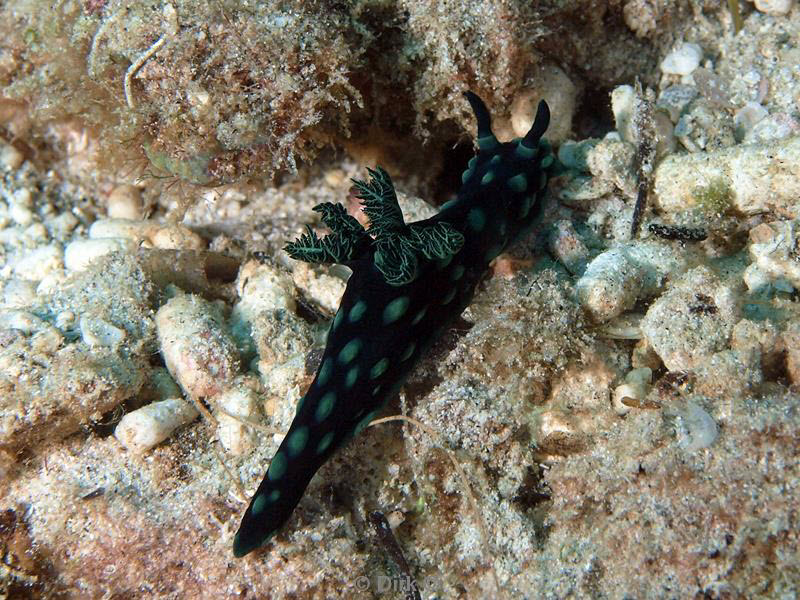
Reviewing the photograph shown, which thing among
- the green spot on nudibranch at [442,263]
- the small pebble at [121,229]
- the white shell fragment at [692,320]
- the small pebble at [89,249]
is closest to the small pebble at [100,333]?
the small pebble at [89,249]

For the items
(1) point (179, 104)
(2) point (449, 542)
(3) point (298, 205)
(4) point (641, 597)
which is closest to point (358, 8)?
(1) point (179, 104)

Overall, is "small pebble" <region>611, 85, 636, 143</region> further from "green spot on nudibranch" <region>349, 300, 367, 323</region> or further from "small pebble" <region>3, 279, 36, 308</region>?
"small pebble" <region>3, 279, 36, 308</region>

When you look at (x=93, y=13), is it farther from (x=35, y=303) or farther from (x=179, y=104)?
(x=35, y=303)

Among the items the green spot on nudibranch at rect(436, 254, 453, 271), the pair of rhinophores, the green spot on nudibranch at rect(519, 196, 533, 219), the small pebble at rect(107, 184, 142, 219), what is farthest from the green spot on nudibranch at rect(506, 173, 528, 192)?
the small pebble at rect(107, 184, 142, 219)

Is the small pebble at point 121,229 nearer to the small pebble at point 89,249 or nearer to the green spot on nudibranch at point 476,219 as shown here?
the small pebble at point 89,249

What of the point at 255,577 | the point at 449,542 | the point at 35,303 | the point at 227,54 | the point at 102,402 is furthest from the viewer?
the point at 35,303

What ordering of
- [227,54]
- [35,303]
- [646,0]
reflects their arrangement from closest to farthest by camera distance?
[227,54]
[35,303]
[646,0]

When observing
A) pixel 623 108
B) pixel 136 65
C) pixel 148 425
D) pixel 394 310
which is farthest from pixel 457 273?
pixel 136 65

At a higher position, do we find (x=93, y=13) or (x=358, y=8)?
(x=93, y=13)
